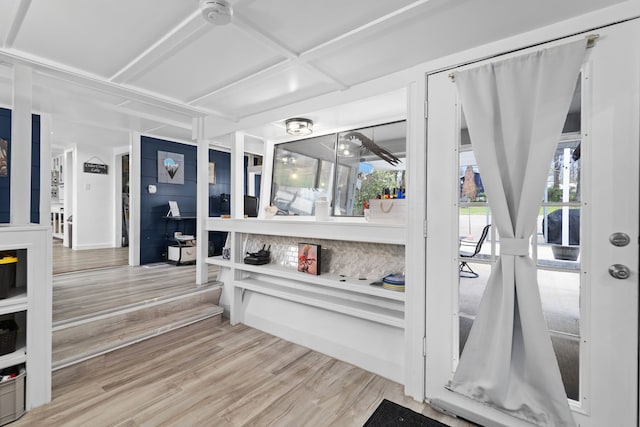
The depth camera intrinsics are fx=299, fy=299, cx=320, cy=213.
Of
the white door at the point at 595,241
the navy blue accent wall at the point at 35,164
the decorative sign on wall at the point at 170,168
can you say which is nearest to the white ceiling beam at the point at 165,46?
the white door at the point at 595,241

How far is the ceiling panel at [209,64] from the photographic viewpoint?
71.8 inches

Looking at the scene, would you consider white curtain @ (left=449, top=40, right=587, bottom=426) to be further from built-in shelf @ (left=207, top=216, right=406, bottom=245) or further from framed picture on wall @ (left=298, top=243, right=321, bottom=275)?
framed picture on wall @ (left=298, top=243, right=321, bottom=275)

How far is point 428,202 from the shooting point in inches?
77.5

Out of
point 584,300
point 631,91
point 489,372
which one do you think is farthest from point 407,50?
point 489,372

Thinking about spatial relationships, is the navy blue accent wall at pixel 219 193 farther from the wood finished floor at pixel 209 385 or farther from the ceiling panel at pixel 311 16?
the ceiling panel at pixel 311 16

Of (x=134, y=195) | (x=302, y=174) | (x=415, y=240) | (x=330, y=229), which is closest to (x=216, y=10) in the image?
(x=330, y=229)

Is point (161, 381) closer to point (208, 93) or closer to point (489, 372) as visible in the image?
point (489, 372)

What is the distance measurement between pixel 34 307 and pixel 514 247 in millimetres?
2820

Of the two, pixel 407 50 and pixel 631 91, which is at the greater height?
pixel 407 50

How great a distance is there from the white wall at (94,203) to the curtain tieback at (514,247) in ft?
A: 24.0

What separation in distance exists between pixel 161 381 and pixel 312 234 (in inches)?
60.5

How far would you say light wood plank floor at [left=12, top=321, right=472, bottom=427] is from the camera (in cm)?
178

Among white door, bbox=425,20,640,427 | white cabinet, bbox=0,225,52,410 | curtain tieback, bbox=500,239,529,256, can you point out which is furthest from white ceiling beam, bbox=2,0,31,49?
curtain tieback, bbox=500,239,529,256

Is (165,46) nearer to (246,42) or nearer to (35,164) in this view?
(246,42)
